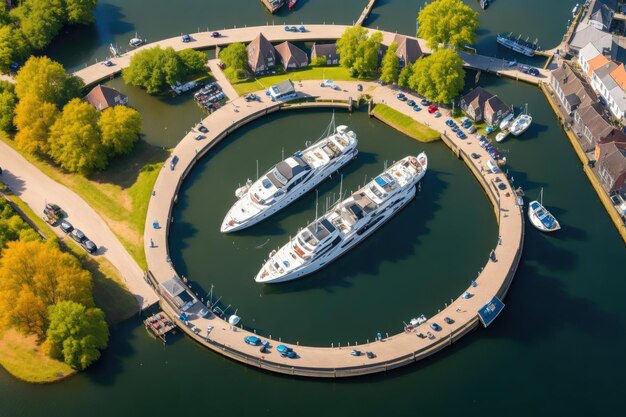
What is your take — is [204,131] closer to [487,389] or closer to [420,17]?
[420,17]

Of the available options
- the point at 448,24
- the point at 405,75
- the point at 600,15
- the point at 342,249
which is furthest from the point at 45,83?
the point at 600,15

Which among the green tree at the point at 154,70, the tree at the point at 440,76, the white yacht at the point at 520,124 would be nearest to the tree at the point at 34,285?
the green tree at the point at 154,70

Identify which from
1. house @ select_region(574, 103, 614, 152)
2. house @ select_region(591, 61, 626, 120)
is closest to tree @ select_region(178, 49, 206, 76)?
house @ select_region(574, 103, 614, 152)

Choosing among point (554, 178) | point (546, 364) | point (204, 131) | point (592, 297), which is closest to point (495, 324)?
point (546, 364)

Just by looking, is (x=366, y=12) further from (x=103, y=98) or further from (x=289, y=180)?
(x=103, y=98)

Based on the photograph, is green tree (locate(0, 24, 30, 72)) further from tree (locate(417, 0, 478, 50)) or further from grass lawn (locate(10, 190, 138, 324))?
tree (locate(417, 0, 478, 50))

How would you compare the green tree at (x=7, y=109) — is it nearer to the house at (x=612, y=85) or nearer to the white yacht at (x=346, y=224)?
the white yacht at (x=346, y=224)

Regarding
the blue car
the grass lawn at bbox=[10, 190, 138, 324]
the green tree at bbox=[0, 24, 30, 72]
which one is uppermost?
the green tree at bbox=[0, 24, 30, 72]
